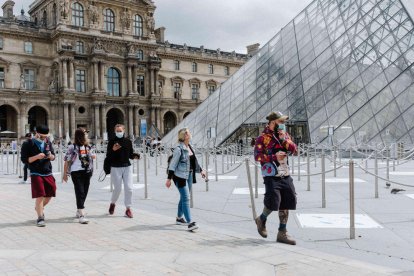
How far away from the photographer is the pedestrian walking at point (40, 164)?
7.68m

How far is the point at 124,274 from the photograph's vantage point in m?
4.79

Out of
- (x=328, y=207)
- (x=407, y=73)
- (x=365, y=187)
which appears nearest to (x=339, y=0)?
(x=407, y=73)

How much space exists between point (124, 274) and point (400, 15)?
81.7ft

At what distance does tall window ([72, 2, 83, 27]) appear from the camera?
58.0 m

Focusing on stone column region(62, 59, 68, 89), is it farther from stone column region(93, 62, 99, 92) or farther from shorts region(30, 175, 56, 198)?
shorts region(30, 175, 56, 198)

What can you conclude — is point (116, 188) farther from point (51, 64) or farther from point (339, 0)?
point (51, 64)

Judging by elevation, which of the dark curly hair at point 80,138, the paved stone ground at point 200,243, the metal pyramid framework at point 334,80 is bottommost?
the paved stone ground at point 200,243

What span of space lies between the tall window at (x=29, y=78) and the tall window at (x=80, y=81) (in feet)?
16.7

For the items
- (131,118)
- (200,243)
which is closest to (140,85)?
(131,118)

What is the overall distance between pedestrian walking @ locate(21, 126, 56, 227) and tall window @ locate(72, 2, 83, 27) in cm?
5351

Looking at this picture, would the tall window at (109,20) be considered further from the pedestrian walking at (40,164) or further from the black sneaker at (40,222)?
the black sneaker at (40,222)

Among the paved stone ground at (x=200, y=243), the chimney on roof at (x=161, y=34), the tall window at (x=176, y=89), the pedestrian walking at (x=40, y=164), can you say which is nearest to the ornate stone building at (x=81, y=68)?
the tall window at (x=176, y=89)

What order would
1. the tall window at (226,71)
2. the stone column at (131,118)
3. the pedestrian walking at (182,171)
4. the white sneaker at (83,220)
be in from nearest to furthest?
the pedestrian walking at (182,171) < the white sneaker at (83,220) < the stone column at (131,118) < the tall window at (226,71)

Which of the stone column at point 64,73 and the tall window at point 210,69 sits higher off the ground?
the tall window at point 210,69
